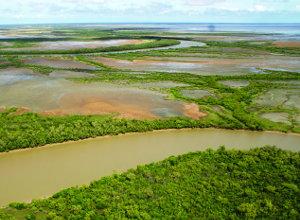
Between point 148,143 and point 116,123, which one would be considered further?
point 116,123

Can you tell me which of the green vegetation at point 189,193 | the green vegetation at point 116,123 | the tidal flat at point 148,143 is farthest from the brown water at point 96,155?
the green vegetation at point 189,193

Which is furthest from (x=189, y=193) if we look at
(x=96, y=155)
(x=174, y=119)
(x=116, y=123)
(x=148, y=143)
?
(x=174, y=119)

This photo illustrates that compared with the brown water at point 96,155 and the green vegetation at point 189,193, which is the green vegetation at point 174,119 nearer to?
the brown water at point 96,155

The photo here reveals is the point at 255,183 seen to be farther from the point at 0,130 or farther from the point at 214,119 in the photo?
the point at 0,130

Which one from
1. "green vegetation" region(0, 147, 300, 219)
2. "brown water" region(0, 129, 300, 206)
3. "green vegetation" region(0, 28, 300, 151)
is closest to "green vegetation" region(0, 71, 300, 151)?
"green vegetation" region(0, 28, 300, 151)

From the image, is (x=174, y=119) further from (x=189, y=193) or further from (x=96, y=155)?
(x=189, y=193)

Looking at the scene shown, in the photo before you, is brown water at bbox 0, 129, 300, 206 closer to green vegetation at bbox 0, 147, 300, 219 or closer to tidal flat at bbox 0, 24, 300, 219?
tidal flat at bbox 0, 24, 300, 219

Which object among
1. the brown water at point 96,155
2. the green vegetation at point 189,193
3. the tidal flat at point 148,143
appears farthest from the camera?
the brown water at point 96,155
